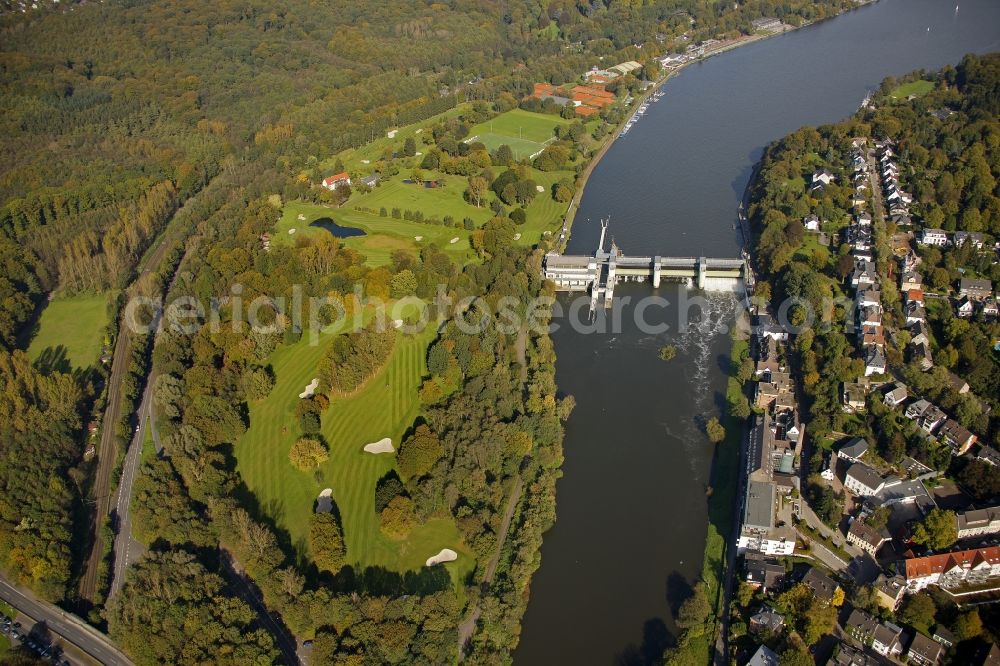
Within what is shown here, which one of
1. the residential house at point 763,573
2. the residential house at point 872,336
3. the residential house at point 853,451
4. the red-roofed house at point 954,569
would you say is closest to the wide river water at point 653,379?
the residential house at point 763,573

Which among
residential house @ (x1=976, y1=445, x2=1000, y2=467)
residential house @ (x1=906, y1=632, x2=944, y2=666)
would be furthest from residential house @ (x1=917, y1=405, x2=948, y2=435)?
residential house @ (x1=906, y1=632, x2=944, y2=666)

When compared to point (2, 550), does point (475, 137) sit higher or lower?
higher

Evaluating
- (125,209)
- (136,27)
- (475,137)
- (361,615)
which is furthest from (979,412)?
(136,27)

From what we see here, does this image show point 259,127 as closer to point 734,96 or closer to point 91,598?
point 734,96

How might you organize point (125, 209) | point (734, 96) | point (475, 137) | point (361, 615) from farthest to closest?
point (734, 96) < point (475, 137) < point (125, 209) < point (361, 615)

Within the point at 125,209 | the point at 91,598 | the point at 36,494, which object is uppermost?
the point at 125,209

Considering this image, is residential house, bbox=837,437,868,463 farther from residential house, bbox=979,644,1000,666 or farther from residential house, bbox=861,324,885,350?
residential house, bbox=979,644,1000,666

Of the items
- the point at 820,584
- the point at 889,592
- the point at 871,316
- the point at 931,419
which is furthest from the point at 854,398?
the point at 820,584

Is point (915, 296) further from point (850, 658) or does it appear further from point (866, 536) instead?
point (850, 658)
